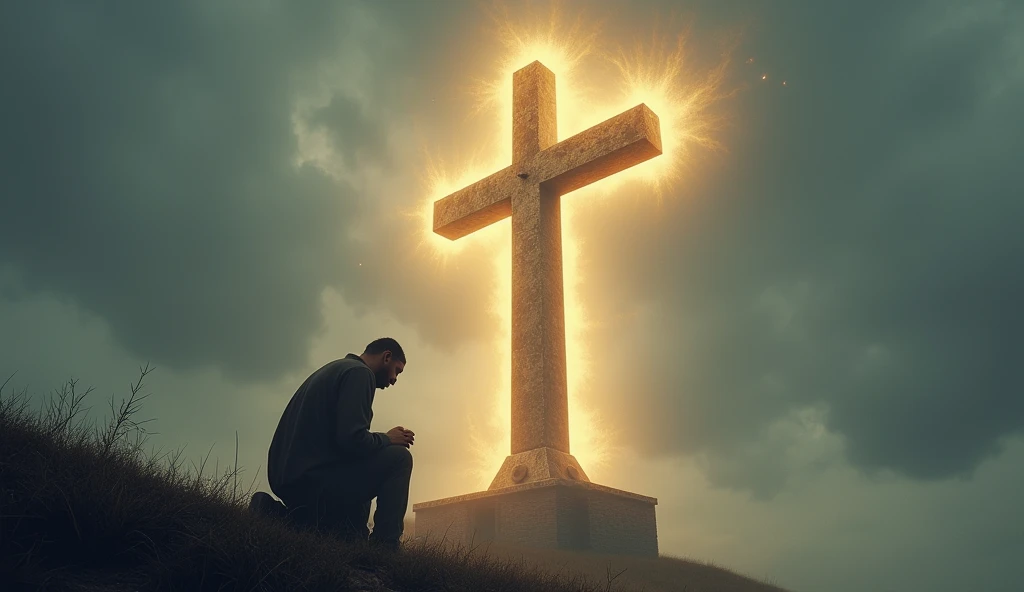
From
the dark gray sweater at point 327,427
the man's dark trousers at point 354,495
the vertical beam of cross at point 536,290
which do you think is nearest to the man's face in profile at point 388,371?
the dark gray sweater at point 327,427

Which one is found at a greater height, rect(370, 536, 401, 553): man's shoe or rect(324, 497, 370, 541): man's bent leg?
rect(324, 497, 370, 541): man's bent leg

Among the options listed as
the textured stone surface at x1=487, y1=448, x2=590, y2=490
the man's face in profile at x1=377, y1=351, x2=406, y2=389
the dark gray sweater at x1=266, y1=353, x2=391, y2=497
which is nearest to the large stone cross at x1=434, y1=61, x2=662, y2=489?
the textured stone surface at x1=487, y1=448, x2=590, y2=490

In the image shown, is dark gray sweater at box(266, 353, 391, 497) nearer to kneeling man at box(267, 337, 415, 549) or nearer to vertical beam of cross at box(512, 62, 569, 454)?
kneeling man at box(267, 337, 415, 549)

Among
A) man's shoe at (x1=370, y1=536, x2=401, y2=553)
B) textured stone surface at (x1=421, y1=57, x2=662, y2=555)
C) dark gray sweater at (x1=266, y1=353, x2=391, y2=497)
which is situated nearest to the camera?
man's shoe at (x1=370, y1=536, x2=401, y2=553)

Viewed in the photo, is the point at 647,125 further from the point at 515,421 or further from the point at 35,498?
the point at 35,498

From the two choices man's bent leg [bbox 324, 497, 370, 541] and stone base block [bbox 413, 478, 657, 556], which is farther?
stone base block [bbox 413, 478, 657, 556]

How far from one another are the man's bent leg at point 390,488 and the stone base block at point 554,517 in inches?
178

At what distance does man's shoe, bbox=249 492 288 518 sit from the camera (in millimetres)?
3707

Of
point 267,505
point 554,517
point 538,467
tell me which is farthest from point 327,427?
point 538,467

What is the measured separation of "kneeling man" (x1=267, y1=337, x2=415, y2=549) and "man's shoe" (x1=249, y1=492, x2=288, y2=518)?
0.04 meters

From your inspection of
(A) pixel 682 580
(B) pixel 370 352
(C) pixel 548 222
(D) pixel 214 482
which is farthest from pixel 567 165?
(D) pixel 214 482

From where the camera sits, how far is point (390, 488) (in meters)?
3.81

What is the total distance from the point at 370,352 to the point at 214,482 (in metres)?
1.08

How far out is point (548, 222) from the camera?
398 inches
